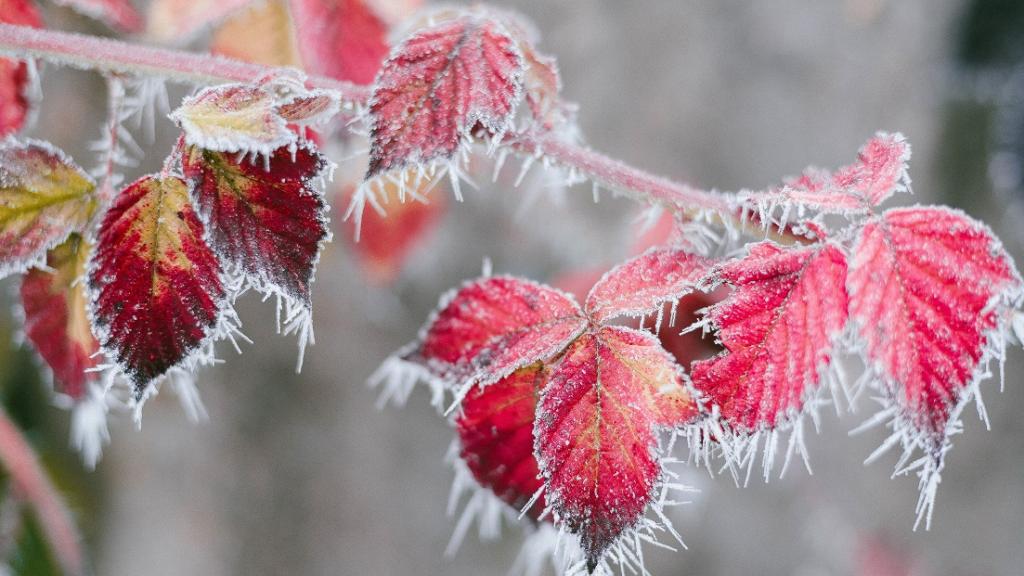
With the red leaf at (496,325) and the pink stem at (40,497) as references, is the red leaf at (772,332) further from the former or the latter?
the pink stem at (40,497)

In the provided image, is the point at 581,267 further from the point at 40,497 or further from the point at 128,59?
the point at 128,59

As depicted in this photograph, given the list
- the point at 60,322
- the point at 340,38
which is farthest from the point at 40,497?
the point at 340,38

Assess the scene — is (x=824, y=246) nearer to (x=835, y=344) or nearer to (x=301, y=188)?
(x=835, y=344)

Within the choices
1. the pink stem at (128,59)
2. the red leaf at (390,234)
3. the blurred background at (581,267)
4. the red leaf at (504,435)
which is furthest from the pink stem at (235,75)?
the blurred background at (581,267)

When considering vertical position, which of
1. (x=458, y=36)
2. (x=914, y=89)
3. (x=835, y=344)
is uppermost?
(x=914, y=89)

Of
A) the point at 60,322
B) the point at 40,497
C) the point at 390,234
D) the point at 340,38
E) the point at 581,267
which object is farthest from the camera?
the point at 581,267

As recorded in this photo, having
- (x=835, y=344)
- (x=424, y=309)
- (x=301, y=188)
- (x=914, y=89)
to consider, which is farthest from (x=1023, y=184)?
(x=301, y=188)
